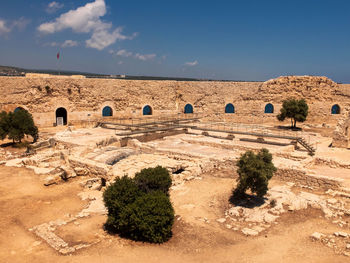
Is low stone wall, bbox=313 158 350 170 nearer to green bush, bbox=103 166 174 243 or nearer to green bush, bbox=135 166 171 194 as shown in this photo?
green bush, bbox=135 166 171 194

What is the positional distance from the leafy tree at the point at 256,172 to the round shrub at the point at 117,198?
382 cm

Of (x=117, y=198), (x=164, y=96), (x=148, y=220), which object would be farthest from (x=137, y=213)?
(x=164, y=96)

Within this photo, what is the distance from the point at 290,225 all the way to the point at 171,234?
11.4 feet

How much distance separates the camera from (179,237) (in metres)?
7.74

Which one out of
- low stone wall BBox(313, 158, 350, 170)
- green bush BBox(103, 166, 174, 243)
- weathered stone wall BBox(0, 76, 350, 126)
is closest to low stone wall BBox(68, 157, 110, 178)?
green bush BBox(103, 166, 174, 243)

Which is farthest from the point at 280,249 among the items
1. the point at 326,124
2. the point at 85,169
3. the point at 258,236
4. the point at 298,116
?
the point at 326,124

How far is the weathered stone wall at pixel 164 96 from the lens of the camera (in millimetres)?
25750

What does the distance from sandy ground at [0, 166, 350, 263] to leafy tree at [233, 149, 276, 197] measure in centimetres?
112

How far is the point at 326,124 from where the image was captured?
26.9m

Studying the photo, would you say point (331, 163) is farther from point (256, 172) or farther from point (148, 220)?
point (148, 220)

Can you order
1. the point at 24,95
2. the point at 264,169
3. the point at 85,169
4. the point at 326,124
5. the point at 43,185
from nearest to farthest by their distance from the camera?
the point at 264,169 < the point at 43,185 < the point at 85,169 < the point at 24,95 < the point at 326,124

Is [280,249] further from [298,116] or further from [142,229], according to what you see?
[298,116]

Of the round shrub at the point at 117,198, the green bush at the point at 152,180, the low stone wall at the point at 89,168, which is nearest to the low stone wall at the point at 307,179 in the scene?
the green bush at the point at 152,180

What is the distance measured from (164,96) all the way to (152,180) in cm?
2288
